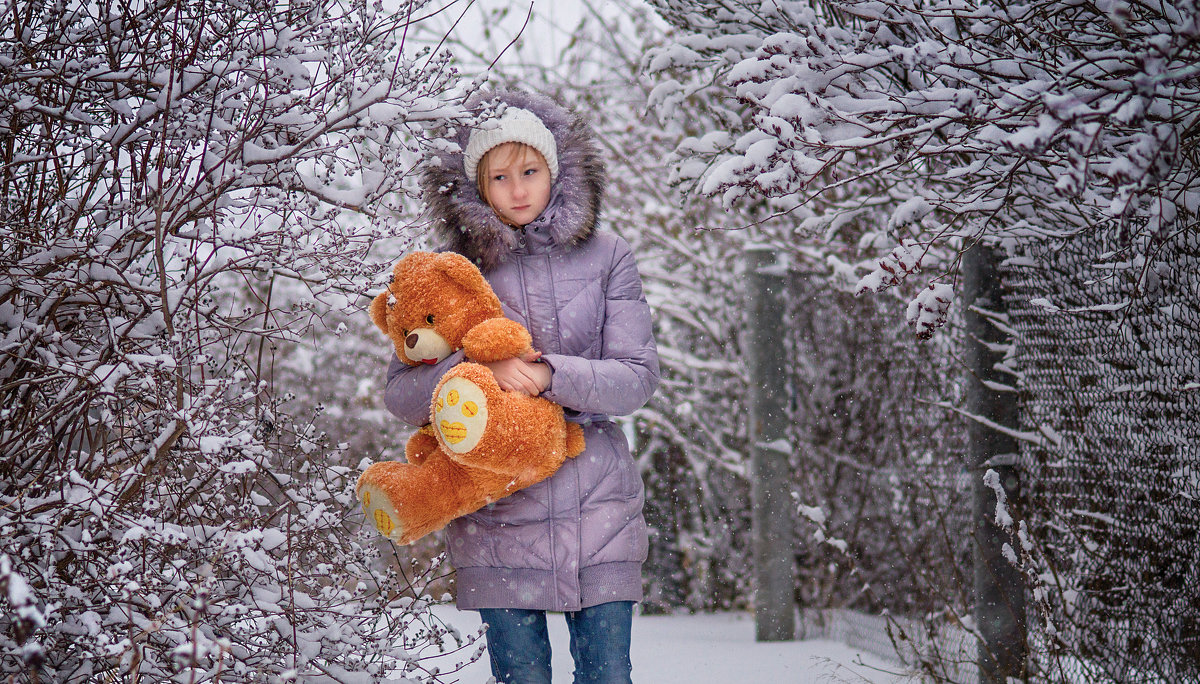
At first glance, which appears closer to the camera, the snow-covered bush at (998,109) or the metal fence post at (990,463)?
the snow-covered bush at (998,109)

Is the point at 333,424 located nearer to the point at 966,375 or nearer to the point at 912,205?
the point at 966,375

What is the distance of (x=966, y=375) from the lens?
3.64 metres

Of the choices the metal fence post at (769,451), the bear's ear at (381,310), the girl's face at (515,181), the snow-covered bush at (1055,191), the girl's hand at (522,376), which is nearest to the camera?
the snow-covered bush at (1055,191)

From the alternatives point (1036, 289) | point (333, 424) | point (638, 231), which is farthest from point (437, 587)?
point (1036, 289)

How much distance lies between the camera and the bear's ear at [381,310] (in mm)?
2430

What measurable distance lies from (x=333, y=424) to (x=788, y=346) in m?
3.73

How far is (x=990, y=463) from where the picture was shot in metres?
3.27

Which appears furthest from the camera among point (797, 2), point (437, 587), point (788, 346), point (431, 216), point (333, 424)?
point (333, 424)

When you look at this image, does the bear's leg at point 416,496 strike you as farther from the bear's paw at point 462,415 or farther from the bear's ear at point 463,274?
the bear's ear at point 463,274

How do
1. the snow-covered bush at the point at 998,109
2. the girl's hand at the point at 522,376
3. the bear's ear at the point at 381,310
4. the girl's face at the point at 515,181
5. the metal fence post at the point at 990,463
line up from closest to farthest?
the snow-covered bush at the point at 998,109, the girl's hand at the point at 522,376, the bear's ear at the point at 381,310, the girl's face at the point at 515,181, the metal fence post at the point at 990,463

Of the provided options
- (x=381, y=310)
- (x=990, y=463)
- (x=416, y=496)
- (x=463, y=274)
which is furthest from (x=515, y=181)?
(x=990, y=463)

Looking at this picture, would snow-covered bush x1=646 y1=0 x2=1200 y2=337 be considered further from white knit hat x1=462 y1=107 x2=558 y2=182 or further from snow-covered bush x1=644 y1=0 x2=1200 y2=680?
white knit hat x1=462 y1=107 x2=558 y2=182

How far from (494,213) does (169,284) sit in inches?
31.5

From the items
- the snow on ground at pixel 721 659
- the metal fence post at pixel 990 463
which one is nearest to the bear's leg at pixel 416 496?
the snow on ground at pixel 721 659
